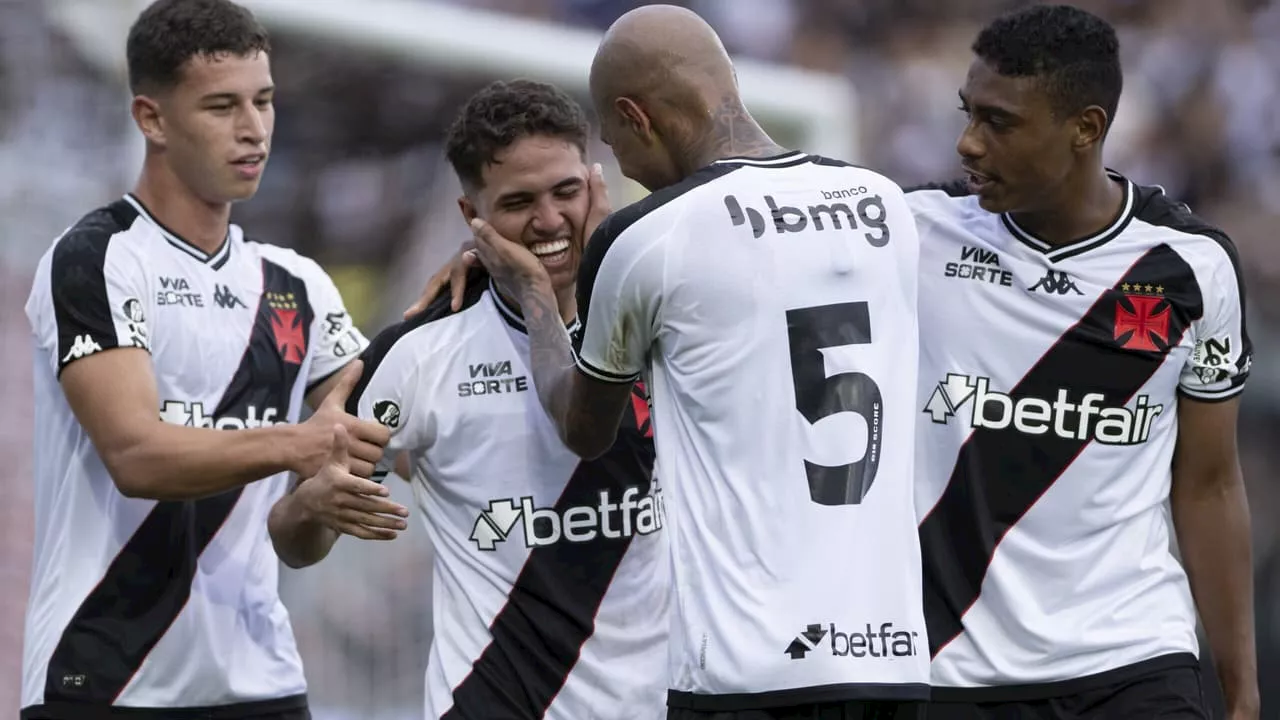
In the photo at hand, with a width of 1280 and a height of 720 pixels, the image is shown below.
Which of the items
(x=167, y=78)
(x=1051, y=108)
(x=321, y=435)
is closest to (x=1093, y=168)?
(x=1051, y=108)

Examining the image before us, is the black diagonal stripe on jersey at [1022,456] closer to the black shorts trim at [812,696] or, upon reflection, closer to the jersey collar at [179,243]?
the black shorts trim at [812,696]

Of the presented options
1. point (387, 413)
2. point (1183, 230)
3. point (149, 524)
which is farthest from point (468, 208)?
point (1183, 230)

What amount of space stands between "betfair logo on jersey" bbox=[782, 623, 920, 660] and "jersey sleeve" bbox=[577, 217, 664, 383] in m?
0.70

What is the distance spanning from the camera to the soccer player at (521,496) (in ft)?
13.5

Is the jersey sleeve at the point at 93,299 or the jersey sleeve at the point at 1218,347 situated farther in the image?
the jersey sleeve at the point at 93,299

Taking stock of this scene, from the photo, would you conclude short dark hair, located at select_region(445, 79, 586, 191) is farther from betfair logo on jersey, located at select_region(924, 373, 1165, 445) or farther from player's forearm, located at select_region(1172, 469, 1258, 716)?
player's forearm, located at select_region(1172, 469, 1258, 716)

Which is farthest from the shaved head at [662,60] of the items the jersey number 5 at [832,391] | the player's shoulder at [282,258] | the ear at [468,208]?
the player's shoulder at [282,258]

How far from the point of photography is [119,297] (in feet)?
14.6

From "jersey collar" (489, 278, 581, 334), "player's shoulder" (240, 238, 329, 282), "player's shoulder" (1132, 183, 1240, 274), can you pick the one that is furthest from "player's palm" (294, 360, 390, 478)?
"player's shoulder" (1132, 183, 1240, 274)

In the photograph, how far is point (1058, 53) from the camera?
4270 mm

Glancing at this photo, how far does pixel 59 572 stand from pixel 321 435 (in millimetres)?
963

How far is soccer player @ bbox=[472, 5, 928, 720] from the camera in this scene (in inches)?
130

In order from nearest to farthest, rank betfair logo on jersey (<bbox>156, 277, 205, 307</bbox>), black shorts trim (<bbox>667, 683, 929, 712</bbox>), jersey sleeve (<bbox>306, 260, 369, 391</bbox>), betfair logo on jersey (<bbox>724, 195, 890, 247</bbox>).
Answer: black shorts trim (<bbox>667, 683, 929, 712</bbox>), betfair logo on jersey (<bbox>724, 195, 890, 247</bbox>), betfair logo on jersey (<bbox>156, 277, 205, 307</bbox>), jersey sleeve (<bbox>306, 260, 369, 391</bbox>)

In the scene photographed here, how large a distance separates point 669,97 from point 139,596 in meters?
2.08
